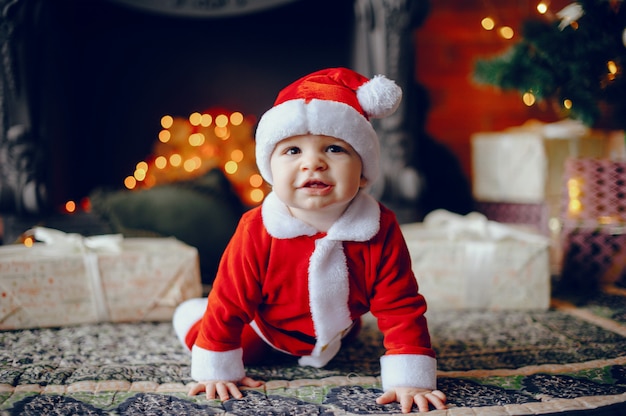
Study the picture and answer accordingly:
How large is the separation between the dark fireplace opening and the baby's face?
41.8 inches

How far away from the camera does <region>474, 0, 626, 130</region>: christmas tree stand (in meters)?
1.24

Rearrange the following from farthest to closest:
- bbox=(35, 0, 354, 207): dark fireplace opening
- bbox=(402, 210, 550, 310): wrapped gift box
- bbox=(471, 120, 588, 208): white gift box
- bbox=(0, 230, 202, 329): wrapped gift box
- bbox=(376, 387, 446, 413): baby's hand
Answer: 1. bbox=(35, 0, 354, 207): dark fireplace opening
2. bbox=(471, 120, 588, 208): white gift box
3. bbox=(402, 210, 550, 310): wrapped gift box
4. bbox=(0, 230, 202, 329): wrapped gift box
5. bbox=(376, 387, 446, 413): baby's hand

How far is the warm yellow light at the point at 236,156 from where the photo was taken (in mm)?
1773

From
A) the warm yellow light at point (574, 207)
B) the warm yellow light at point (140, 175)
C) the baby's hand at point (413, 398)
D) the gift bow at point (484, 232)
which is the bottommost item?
the baby's hand at point (413, 398)

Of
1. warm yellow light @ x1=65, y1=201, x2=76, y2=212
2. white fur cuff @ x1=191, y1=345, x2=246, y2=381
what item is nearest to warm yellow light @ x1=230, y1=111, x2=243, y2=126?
warm yellow light @ x1=65, y1=201, x2=76, y2=212

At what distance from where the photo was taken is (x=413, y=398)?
0.72 meters

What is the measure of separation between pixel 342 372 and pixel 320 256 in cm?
21

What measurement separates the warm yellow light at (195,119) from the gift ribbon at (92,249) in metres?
0.72

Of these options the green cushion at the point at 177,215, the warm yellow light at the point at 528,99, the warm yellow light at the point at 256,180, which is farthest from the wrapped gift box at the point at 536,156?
the green cushion at the point at 177,215

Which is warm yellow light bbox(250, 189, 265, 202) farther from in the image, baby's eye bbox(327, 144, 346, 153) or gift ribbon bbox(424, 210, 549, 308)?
baby's eye bbox(327, 144, 346, 153)

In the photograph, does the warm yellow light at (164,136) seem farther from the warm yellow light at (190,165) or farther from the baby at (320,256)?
the baby at (320,256)

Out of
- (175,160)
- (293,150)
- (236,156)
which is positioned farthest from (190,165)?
(293,150)

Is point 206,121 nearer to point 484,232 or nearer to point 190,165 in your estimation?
point 190,165

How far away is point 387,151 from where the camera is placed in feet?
4.81
